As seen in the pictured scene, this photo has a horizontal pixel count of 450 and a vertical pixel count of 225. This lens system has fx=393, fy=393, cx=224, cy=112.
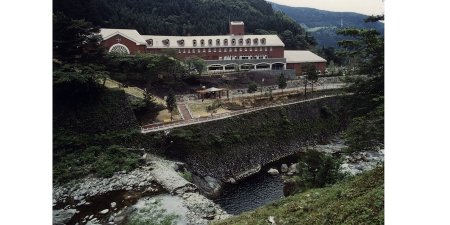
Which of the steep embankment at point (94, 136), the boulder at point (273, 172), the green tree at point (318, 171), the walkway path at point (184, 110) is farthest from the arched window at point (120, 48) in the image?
the green tree at point (318, 171)

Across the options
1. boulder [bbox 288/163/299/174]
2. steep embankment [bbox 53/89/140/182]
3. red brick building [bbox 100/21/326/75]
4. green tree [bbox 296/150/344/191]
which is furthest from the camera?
red brick building [bbox 100/21/326/75]

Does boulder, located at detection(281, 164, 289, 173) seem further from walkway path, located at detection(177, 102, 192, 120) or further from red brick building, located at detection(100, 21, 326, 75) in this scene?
red brick building, located at detection(100, 21, 326, 75)

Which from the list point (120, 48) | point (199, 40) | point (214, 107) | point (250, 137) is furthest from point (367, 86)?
point (199, 40)

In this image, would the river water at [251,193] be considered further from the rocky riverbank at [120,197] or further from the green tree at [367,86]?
the green tree at [367,86]

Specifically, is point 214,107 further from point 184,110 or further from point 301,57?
point 301,57

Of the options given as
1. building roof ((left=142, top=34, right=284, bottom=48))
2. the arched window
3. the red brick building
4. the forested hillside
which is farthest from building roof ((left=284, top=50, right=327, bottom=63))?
the arched window

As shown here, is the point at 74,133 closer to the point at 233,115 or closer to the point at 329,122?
the point at 233,115

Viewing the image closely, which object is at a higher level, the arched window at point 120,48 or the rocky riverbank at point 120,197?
the arched window at point 120,48
